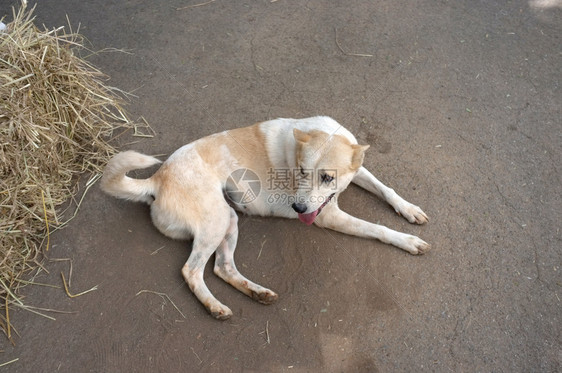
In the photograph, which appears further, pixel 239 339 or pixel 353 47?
pixel 353 47

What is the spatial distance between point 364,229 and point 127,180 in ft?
5.84

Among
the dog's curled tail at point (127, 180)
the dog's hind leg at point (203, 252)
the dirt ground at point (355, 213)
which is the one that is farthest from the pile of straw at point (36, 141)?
the dog's hind leg at point (203, 252)

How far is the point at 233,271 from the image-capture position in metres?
3.15

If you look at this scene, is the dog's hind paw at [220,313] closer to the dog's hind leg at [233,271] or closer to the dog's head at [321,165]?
the dog's hind leg at [233,271]

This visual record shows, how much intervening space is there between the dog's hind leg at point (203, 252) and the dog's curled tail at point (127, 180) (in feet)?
1.64

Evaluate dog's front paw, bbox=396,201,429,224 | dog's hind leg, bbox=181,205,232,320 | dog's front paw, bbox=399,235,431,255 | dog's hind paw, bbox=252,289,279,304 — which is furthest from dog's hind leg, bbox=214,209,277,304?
dog's front paw, bbox=396,201,429,224

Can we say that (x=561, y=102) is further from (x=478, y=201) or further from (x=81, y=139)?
(x=81, y=139)

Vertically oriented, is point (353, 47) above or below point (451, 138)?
above

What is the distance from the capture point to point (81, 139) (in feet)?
12.8

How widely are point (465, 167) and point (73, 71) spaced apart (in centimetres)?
354

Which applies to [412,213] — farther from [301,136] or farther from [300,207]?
[301,136]

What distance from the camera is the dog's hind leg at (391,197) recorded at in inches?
134

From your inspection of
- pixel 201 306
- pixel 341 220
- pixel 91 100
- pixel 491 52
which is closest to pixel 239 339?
pixel 201 306

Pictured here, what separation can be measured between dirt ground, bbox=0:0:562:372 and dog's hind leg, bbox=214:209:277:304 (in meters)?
0.08
